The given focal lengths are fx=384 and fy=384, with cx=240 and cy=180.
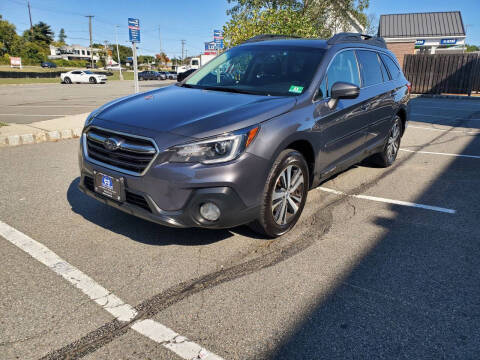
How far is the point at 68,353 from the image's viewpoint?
7.09ft

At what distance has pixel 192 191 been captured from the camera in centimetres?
291

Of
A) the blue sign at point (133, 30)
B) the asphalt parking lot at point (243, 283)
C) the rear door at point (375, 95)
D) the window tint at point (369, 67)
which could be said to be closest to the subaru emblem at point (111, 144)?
the asphalt parking lot at point (243, 283)

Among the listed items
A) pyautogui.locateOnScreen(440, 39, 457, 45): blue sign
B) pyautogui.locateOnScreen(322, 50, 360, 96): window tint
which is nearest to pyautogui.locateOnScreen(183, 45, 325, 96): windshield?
pyautogui.locateOnScreen(322, 50, 360, 96): window tint

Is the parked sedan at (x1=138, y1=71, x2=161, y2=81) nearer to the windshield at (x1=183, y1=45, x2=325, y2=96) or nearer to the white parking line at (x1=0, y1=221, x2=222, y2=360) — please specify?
the windshield at (x1=183, y1=45, x2=325, y2=96)

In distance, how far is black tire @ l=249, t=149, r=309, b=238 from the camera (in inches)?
129

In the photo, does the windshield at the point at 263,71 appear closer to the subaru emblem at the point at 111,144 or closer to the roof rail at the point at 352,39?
the roof rail at the point at 352,39

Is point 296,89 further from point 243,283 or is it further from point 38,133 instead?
point 38,133

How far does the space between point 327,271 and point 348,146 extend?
6.18 ft

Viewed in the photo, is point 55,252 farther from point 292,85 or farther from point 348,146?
point 348,146

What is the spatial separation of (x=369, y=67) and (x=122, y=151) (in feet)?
11.6

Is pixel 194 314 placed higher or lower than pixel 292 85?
lower

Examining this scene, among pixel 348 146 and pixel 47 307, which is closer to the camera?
pixel 47 307

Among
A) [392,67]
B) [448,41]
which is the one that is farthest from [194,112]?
[448,41]

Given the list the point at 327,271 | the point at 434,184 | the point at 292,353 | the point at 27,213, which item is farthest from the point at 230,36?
the point at 292,353
